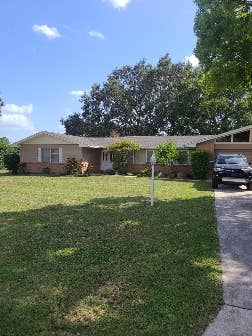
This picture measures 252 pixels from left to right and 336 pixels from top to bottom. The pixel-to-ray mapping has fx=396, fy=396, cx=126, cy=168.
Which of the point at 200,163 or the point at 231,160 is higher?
the point at 231,160

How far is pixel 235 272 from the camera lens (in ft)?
20.7

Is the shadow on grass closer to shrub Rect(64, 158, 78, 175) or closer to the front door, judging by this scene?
shrub Rect(64, 158, 78, 175)

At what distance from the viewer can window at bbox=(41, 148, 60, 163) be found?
3306 centimetres

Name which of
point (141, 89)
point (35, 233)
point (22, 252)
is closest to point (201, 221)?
point (35, 233)

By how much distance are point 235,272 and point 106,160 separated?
2937 centimetres

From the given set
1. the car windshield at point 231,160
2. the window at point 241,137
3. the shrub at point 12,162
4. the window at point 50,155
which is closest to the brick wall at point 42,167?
the window at point 50,155

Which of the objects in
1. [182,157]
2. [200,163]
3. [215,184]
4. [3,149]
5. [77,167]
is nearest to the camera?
[215,184]

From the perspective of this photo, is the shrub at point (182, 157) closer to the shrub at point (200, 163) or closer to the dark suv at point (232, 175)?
the shrub at point (200, 163)

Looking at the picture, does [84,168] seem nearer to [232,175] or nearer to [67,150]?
[67,150]

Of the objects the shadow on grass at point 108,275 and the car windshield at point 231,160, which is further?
the car windshield at point 231,160

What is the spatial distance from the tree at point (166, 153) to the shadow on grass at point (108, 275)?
1871 cm

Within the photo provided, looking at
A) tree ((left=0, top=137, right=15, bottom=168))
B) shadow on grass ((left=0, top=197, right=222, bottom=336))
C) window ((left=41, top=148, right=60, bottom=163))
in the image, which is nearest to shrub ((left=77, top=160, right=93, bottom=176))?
window ((left=41, top=148, right=60, bottom=163))

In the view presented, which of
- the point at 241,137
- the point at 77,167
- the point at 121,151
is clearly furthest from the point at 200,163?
the point at 77,167

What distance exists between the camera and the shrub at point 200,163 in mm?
26625
